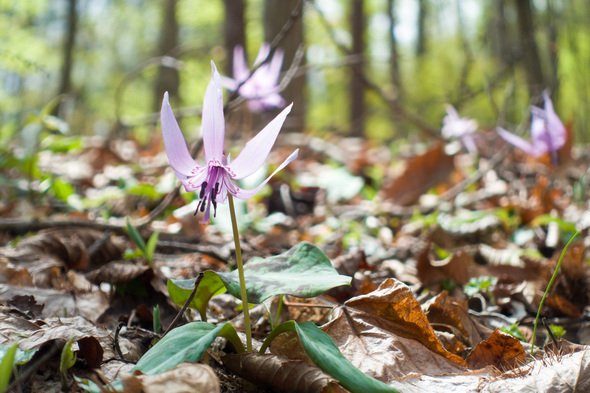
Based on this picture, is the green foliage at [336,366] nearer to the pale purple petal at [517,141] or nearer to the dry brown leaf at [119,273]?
the dry brown leaf at [119,273]

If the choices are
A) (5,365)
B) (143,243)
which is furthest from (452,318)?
(5,365)

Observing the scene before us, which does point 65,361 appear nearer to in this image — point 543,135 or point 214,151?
point 214,151

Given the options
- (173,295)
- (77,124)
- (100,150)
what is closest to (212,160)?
(173,295)

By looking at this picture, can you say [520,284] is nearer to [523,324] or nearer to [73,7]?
[523,324]

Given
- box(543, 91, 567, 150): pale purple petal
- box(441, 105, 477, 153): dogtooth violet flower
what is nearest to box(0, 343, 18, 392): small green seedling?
box(543, 91, 567, 150): pale purple petal

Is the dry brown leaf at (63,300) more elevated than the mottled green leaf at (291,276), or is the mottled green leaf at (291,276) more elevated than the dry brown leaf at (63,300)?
the mottled green leaf at (291,276)

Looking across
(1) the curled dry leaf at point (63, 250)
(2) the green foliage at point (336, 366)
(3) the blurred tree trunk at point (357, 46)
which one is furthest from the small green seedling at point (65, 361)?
(3) the blurred tree trunk at point (357, 46)
